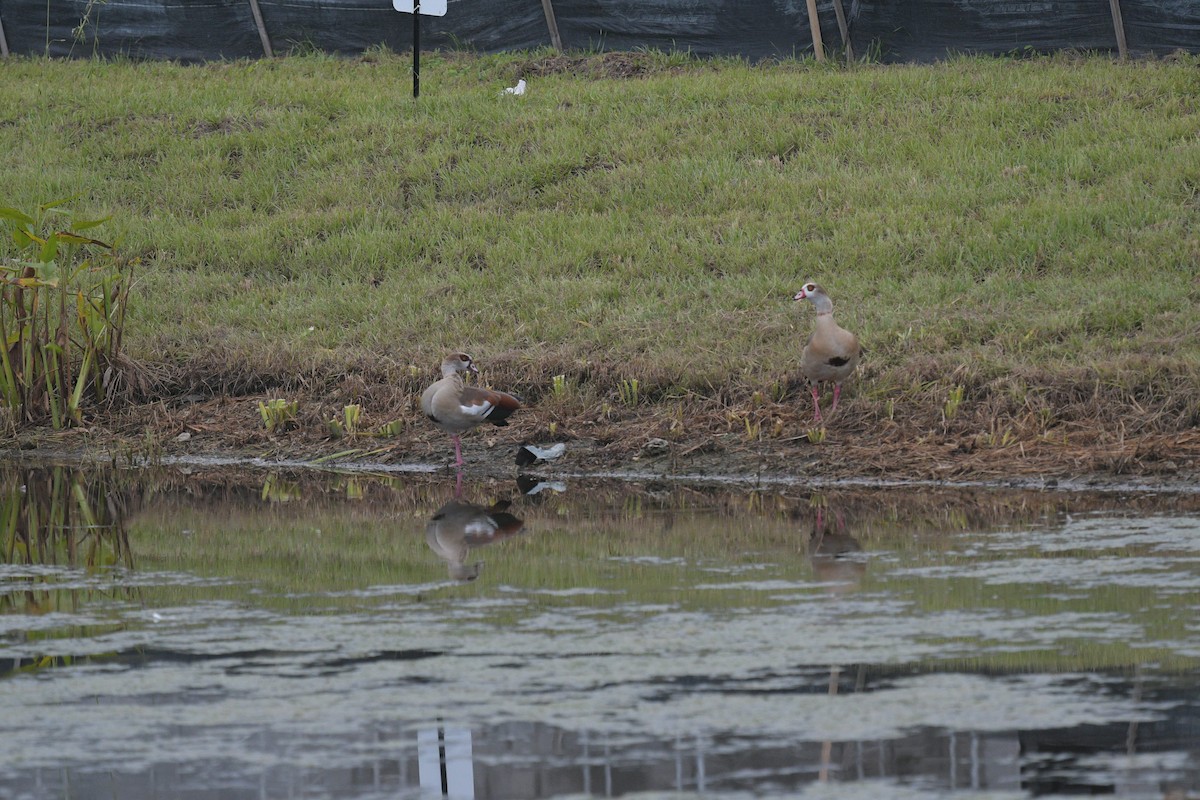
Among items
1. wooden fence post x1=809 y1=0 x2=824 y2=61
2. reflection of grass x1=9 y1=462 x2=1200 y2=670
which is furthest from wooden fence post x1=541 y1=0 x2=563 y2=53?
reflection of grass x1=9 y1=462 x2=1200 y2=670

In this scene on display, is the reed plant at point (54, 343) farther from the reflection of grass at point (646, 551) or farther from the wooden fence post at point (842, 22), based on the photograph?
the wooden fence post at point (842, 22)

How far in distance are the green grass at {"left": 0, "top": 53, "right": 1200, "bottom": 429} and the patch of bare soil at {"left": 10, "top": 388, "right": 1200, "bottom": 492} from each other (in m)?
0.33

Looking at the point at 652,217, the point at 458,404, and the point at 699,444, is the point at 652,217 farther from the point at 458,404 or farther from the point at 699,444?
the point at 458,404

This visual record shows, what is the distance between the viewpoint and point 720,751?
4.93 m

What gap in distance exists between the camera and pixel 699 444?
10664 millimetres

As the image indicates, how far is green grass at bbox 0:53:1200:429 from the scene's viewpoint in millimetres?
11664

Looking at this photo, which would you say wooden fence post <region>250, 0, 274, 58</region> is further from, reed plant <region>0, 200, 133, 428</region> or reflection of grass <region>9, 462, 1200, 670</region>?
reflection of grass <region>9, 462, 1200, 670</region>

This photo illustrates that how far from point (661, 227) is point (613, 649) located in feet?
29.3

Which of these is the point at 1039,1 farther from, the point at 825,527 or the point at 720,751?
the point at 720,751

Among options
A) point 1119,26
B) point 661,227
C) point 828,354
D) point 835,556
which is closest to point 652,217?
point 661,227

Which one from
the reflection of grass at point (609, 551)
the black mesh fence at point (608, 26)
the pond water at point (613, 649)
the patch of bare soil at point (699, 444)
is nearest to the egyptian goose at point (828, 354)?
the patch of bare soil at point (699, 444)

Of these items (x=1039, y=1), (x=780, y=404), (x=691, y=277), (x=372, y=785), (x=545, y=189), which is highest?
(x=1039, y=1)

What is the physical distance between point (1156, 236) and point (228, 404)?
748cm

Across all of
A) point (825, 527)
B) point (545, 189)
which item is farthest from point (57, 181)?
point (825, 527)
